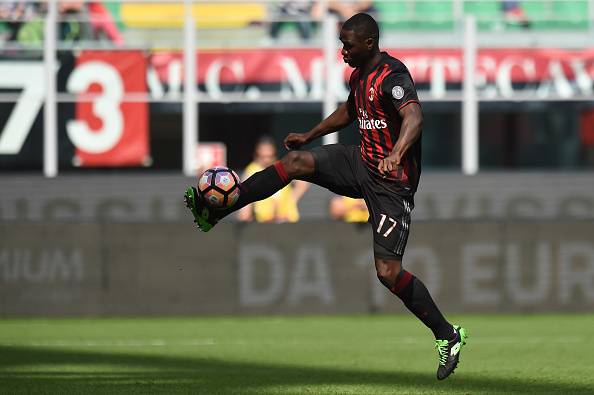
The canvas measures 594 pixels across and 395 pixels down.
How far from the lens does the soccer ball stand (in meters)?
8.64

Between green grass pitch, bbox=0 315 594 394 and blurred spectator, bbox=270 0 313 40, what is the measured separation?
198 inches

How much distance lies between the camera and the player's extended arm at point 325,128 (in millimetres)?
9242

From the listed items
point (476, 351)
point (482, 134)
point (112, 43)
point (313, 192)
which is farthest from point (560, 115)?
point (476, 351)

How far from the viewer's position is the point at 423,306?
880 cm

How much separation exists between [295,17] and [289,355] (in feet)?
28.3

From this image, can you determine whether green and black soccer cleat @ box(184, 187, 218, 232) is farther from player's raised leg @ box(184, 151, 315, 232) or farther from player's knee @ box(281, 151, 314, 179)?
player's knee @ box(281, 151, 314, 179)

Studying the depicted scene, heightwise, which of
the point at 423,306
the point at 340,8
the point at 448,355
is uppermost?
the point at 340,8

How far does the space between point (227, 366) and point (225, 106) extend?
30.4 feet

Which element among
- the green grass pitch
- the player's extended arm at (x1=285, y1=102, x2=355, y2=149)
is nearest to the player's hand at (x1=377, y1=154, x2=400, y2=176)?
the player's extended arm at (x1=285, y1=102, x2=355, y2=149)

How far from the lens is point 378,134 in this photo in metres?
8.78

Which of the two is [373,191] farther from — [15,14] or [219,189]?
[15,14]

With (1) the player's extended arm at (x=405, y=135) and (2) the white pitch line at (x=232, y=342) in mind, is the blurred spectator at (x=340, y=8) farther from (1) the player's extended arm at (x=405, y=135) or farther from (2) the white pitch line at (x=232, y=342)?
(1) the player's extended arm at (x=405, y=135)

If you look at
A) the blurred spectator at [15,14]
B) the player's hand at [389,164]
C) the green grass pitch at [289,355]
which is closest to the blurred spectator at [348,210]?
the green grass pitch at [289,355]

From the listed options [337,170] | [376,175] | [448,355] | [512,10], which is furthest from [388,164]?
[512,10]
